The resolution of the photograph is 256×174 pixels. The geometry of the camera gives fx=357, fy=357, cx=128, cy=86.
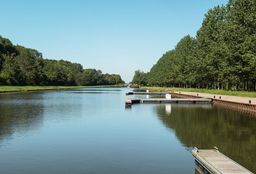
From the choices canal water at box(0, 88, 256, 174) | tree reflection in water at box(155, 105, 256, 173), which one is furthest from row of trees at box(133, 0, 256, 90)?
canal water at box(0, 88, 256, 174)

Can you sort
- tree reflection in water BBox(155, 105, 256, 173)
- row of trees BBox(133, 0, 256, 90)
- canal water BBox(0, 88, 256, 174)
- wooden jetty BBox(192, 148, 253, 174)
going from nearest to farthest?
wooden jetty BBox(192, 148, 253, 174) → canal water BBox(0, 88, 256, 174) → tree reflection in water BBox(155, 105, 256, 173) → row of trees BBox(133, 0, 256, 90)

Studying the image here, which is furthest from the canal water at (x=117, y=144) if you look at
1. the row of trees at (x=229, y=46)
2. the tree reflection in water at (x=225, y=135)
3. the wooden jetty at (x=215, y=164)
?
the row of trees at (x=229, y=46)

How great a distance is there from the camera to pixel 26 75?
17775cm

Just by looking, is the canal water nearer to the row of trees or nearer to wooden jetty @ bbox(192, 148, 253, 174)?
wooden jetty @ bbox(192, 148, 253, 174)

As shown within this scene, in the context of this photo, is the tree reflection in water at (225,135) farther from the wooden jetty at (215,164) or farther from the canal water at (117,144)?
the wooden jetty at (215,164)

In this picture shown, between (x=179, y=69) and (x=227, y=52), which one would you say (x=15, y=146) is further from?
(x=179, y=69)

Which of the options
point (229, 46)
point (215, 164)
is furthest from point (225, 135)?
point (229, 46)

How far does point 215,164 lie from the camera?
1653 centimetres

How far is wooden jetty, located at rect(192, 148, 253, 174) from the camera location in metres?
15.5

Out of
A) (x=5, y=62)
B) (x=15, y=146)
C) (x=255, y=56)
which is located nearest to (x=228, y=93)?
(x=255, y=56)

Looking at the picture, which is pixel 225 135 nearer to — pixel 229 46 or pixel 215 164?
pixel 215 164

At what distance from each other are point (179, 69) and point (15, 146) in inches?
4405

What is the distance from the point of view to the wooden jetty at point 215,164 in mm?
15495

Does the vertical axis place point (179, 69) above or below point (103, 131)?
above
